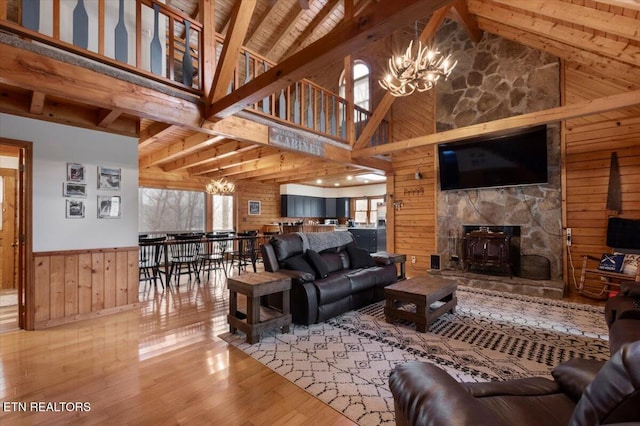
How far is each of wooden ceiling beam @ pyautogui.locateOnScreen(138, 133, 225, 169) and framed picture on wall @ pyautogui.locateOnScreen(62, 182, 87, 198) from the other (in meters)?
1.72

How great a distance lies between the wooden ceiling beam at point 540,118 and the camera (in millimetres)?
3435

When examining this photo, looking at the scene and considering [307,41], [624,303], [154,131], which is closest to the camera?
[624,303]

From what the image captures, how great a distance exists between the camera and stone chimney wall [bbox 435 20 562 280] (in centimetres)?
507

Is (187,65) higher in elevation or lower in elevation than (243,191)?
higher

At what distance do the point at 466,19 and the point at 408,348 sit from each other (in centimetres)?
563

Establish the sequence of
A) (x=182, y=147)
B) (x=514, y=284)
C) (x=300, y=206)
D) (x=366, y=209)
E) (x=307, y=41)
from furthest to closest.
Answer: (x=366, y=209) < (x=300, y=206) < (x=307, y=41) < (x=182, y=147) < (x=514, y=284)

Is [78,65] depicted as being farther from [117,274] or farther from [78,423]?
[78,423]

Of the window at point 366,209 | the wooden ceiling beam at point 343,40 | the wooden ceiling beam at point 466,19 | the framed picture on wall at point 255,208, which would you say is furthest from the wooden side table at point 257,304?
the window at point 366,209

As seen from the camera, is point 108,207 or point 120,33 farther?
point 108,207

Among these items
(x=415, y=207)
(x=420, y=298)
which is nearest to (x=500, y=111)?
(x=415, y=207)

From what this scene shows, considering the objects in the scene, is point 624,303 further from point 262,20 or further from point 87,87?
point 262,20

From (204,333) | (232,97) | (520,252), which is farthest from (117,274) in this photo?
(520,252)

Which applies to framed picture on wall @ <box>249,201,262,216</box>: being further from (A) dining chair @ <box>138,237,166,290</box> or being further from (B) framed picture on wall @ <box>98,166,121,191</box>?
(B) framed picture on wall @ <box>98,166,121,191</box>

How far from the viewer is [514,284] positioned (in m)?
4.86
